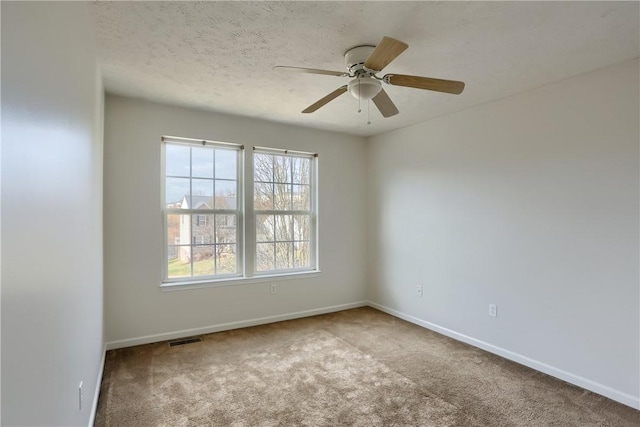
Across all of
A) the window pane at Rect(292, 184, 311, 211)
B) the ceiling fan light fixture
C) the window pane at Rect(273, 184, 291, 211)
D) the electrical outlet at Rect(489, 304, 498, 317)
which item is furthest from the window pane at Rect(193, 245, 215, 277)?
the electrical outlet at Rect(489, 304, 498, 317)

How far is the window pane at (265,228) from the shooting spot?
4.10 metres

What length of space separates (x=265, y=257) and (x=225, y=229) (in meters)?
0.62

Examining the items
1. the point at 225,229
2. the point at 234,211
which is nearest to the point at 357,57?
the point at 234,211

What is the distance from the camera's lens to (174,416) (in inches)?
86.6

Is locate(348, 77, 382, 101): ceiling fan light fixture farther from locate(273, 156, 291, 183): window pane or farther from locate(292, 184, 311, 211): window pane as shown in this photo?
locate(292, 184, 311, 211): window pane

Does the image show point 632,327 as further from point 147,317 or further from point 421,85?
point 147,317

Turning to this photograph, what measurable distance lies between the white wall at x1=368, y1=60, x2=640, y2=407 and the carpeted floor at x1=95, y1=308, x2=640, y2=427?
306 mm

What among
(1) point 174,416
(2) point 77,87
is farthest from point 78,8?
(1) point 174,416

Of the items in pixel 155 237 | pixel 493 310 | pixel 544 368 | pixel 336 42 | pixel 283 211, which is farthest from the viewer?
pixel 283 211

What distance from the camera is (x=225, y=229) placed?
389cm

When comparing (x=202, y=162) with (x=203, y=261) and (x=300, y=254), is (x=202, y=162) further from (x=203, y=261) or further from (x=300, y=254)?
(x=300, y=254)

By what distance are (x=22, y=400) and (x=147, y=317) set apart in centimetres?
280

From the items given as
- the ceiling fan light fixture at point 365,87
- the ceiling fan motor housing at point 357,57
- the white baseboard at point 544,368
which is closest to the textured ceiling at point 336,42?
the ceiling fan motor housing at point 357,57

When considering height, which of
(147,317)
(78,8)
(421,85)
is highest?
(78,8)
